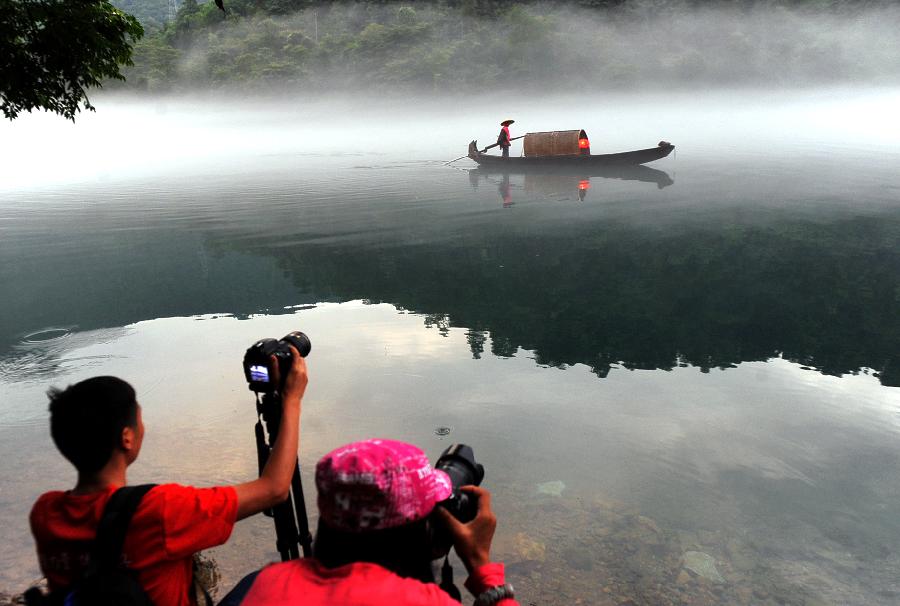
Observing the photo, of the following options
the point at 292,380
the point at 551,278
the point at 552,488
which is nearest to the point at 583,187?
the point at 551,278

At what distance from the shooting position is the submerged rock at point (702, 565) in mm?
5680

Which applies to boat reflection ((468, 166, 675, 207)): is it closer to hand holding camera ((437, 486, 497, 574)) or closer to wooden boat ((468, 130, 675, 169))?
wooden boat ((468, 130, 675, 169))

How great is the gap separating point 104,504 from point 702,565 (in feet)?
17.4

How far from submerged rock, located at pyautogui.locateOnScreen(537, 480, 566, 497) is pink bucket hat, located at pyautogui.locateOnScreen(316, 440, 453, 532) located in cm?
532

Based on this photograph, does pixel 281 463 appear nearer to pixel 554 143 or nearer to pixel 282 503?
pixel 282 503

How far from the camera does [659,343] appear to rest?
41.9ft

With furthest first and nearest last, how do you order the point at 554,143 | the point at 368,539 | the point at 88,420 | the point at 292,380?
the point at 554,143
the point at 292,380
the point at 88,420
the point at 368,539

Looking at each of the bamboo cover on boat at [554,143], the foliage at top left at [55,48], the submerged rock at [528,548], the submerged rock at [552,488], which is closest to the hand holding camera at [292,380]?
the submerged rock at [528,548]

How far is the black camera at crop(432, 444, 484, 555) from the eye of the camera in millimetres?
2268

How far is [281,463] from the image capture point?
8.75ft

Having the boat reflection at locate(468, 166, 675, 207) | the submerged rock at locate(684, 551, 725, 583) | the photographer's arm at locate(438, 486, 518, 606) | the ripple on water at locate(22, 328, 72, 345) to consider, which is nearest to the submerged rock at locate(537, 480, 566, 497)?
the submerged rock at locate(684, 551, 725, 583)

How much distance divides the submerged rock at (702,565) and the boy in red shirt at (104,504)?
4713mm

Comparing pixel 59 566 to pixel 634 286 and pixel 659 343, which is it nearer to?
pixel 659 343

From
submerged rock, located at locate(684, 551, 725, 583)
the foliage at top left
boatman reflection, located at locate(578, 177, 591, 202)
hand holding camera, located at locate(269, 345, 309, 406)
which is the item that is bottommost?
submerged rock, located at locate(684, 551, 725, 583)
